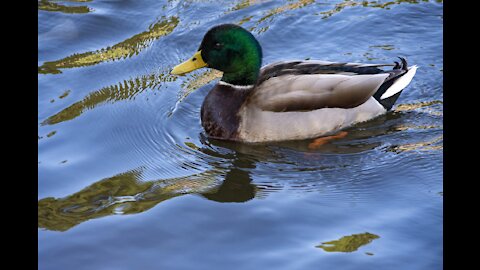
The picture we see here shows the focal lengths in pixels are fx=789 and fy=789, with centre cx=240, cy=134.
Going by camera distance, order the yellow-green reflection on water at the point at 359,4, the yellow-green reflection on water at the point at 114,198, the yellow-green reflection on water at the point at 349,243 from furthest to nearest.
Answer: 1. the yellow-green reflection on water at the point at 359,4
2. the yellow-green reflection on water at the point at 114,198
3. the yellow-green reflection on water at the point at 349,243

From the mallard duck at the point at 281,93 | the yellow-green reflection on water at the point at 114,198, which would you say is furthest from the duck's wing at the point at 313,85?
the yellow-green reflection on water at the point at 114,198

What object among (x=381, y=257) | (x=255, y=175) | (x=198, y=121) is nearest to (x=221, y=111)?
(x=198, y=121)

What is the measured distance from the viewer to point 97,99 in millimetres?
7168

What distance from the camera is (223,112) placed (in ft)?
21.6

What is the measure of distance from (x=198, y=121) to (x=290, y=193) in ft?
5.70

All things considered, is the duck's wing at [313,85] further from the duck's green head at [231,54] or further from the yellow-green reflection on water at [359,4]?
the yellow-green reflection on water at [359,4]

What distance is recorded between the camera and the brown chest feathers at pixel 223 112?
6504mm

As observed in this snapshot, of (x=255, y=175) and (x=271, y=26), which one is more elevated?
(x=271, y=26)

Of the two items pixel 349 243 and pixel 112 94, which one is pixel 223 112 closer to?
pixel 112 94

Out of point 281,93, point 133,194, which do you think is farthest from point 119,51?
point 133,194

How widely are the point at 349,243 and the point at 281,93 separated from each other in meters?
2.14

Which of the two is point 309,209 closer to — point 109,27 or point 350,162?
point 350,162

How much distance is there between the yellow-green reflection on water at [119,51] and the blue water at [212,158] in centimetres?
2
